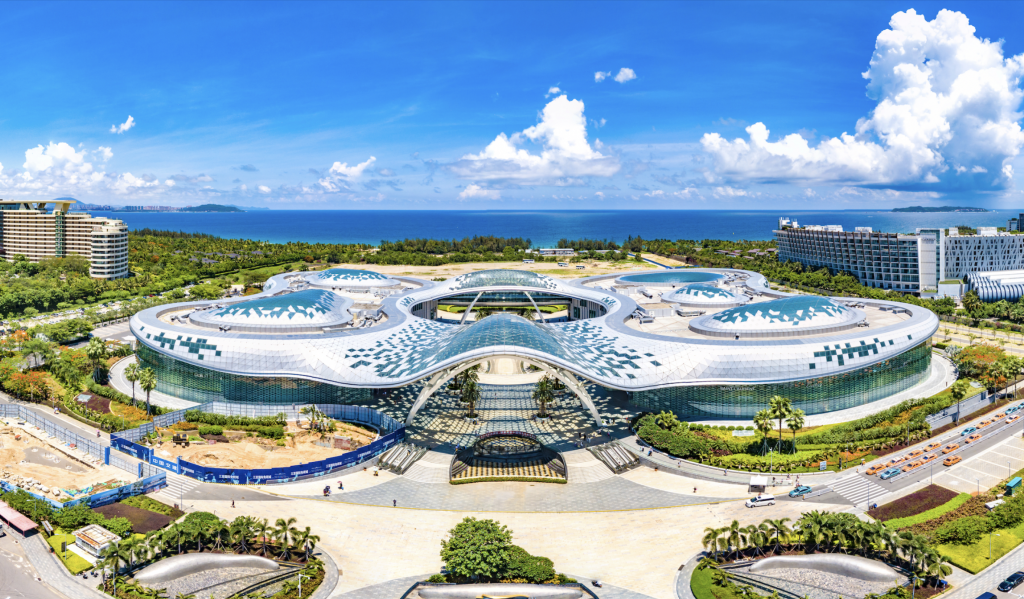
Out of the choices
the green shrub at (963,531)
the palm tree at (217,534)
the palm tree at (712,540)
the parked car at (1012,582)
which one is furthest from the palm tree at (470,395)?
the parked car at (1012,582)

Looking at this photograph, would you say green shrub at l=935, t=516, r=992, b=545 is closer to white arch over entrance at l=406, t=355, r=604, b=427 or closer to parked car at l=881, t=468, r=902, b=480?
parked car at l=881, t=468, r=902, b=480

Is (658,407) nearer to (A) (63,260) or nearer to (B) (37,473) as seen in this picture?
(B) (37,473)

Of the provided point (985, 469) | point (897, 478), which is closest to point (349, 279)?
point (897, 478)

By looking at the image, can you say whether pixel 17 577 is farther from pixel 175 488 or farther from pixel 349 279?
pixel 349 279

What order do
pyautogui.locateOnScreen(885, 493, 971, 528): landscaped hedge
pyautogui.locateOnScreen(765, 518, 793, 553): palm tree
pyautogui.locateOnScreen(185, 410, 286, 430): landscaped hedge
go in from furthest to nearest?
pyautogui.locateOnScreen(185, 410, 286, 430): landscaped hedge → pyautogui.locateOnScreen(885, 493, 971, 528): landscaped hedge → pyautogui.locateOnScreen(765, 518, 793, 553): palm tree

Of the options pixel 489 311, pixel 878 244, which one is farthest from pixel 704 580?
pixel 878 244

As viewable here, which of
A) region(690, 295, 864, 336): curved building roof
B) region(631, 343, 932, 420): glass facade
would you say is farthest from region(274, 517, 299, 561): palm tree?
region(690, 295, 864, 336): curved building roof

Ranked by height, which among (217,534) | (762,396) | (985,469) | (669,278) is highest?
(669,278)
